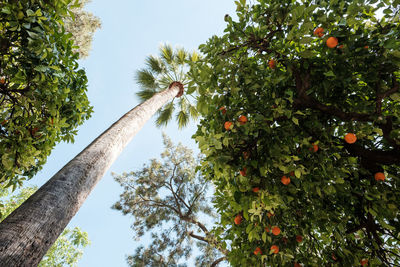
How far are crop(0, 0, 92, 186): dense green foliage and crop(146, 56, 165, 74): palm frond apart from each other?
5.55m

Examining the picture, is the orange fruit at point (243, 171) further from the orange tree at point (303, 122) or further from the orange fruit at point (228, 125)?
the orange fruit at point (228, 125)

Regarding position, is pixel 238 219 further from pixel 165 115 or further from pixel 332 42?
pixel 165 115

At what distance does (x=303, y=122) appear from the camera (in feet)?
7.20

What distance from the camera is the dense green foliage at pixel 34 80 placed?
66.8 inches

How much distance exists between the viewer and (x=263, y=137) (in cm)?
201

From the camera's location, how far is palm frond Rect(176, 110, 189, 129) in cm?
846

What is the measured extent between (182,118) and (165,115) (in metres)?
0.84

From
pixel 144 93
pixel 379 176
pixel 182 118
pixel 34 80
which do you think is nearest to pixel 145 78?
pixel 144 93

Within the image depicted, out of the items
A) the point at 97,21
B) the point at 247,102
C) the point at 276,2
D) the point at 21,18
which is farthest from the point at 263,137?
the point at 97,21

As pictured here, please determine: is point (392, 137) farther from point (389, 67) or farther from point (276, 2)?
point (276, 2)

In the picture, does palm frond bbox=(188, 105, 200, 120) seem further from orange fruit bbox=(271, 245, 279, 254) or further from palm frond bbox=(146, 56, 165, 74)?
orange fruit bbox=(271, 245, 279, 254)

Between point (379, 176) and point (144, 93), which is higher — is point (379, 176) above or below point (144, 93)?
below

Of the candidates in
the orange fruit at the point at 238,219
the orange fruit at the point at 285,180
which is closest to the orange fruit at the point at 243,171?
the orange fruit at the point at 285,180

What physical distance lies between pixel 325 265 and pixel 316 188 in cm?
102
